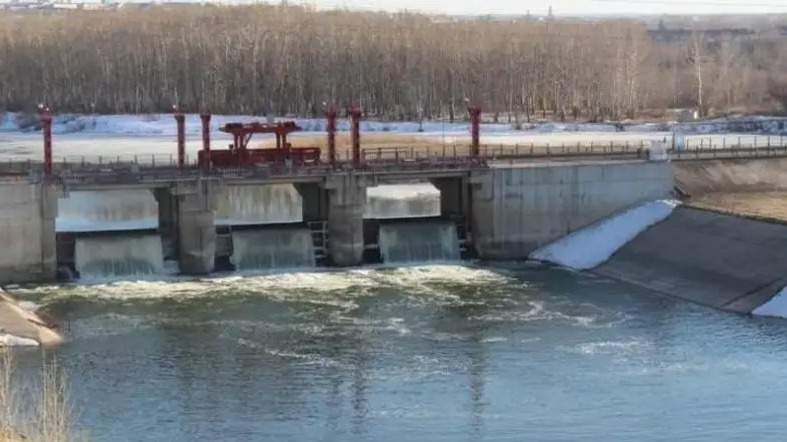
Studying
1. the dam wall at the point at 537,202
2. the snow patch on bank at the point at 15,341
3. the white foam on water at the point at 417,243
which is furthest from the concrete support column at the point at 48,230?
the dam wall at the point at 537,202

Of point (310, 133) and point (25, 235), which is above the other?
point (310, 133)

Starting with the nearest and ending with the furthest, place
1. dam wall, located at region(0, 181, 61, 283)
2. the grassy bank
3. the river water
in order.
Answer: the grassy bank
the river water
dam wall, located at region(0, 181, 61, 283)

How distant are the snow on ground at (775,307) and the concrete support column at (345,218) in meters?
18.5

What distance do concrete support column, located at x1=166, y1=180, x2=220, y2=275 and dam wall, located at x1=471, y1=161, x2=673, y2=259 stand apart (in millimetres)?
12150

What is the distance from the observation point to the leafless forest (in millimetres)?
124000

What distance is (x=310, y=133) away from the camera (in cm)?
11075

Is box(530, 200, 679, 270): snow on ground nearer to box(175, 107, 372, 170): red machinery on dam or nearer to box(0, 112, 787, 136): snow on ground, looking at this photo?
box(175, 107, 372, 170): red machinery on dam

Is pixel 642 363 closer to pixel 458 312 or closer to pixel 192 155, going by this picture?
pixel 458 312

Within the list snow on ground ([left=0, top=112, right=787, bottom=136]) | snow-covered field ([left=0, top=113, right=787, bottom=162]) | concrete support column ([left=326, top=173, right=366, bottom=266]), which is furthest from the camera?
snow on ground ([left=0, top=112, right=787, bottom=136])

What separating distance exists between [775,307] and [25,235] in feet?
94.3

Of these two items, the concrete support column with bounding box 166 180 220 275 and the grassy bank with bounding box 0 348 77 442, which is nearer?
the grassy bank with bounding box 0 348 77 442

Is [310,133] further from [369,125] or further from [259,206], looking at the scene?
[259,206]

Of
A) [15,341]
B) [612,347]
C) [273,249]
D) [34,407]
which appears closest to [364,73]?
[273,249]

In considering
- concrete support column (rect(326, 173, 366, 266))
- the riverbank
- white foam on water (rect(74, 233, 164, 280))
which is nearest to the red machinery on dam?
concrete support column (rect(326, 173, 366, 266))
